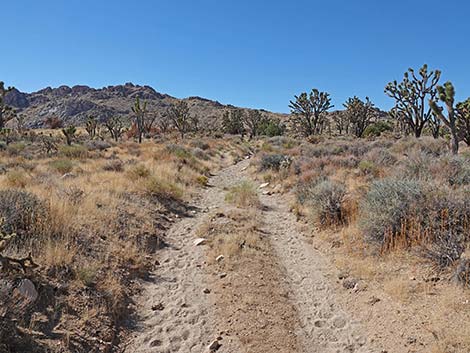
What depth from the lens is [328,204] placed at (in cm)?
809

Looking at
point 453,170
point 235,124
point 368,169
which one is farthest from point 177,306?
point 235,124

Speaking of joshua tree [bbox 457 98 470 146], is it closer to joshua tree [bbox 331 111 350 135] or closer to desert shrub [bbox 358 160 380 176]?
desert shrub [bbox 358 160 380 176]

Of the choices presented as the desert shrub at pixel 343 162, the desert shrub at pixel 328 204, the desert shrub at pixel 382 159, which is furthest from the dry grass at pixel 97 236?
the desert shrub at pixel 382 159

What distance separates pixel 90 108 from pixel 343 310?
130934mm

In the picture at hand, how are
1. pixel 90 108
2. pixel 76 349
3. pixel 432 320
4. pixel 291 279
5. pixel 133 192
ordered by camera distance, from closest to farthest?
pixel 76 349 → pixel 432 320 → pixel 291 279 → pixel 133 192 → pixel 90 108

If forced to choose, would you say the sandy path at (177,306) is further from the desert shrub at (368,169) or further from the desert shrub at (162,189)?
the desert shrub at (368,169)

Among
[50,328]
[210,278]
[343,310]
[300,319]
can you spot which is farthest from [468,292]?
[50,328]

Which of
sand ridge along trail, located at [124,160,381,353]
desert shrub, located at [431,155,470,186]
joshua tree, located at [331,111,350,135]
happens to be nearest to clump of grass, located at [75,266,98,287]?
sand ridge along trail, located at [124,160,381,353]

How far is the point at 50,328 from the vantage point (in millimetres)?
3889

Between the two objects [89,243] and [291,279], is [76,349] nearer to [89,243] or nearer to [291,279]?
[89,243]

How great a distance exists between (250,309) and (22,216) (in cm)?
436

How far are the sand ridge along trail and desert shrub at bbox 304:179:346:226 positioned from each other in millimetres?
1040

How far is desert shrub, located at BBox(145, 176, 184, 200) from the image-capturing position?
10.7 m

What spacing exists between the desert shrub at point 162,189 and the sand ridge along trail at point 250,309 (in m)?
3.70
